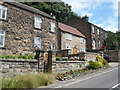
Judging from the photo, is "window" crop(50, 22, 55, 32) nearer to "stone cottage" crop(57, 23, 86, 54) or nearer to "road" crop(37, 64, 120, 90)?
"stone cottage" crop(57, 23, 86, 54)

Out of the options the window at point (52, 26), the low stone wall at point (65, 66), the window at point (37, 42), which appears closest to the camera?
the low stone wall at point (65, 66)

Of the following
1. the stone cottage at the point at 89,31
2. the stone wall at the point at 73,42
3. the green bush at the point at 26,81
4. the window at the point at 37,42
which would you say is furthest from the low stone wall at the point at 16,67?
the stone cottage at the point at 89,31

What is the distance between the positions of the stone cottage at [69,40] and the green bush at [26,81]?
15669mm

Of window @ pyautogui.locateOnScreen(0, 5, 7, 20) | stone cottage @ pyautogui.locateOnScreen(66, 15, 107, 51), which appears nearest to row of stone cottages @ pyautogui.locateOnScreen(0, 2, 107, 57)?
window @ pyautogui.locateOnScreen(0, 5, 7, 20)

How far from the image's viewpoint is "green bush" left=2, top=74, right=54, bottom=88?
786 cm

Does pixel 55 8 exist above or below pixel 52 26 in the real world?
above

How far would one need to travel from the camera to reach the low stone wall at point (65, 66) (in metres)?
12.4

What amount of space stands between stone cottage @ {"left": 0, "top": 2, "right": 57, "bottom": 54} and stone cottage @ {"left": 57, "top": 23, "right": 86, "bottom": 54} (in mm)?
2977

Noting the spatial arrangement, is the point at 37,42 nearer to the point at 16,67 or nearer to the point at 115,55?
the point at 16,67

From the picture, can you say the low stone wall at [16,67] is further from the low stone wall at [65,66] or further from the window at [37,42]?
the window at [37,42]

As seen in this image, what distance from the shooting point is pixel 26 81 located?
8406 mm

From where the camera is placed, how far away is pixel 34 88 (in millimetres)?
8398

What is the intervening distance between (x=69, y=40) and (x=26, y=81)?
65.1 feet

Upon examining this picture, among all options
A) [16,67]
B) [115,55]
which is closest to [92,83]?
[16,67]
